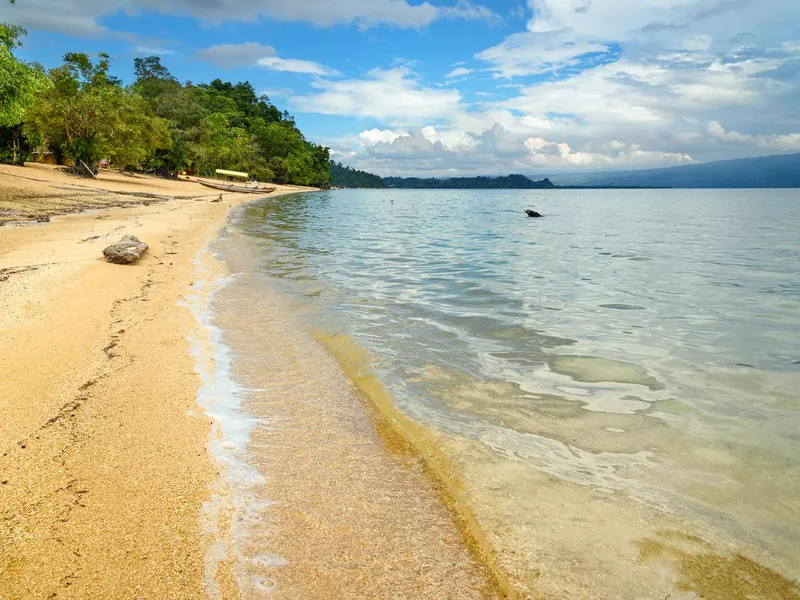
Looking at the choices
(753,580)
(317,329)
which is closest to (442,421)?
(753,580)

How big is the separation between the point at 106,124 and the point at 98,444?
4719cm

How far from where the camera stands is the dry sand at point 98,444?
99.5 inches

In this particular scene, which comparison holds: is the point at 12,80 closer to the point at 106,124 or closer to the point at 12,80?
the point at 12,80

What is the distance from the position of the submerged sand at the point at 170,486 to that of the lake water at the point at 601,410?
0.49m

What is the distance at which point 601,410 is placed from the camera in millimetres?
5273

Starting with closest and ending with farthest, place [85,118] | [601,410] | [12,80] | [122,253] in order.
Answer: [601,410], [122,253], [12,80], [85,118]

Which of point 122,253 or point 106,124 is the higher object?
point 106,124

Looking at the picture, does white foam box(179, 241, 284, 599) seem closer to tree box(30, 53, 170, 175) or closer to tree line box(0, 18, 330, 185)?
tree line box(0, 18, 330, 185)

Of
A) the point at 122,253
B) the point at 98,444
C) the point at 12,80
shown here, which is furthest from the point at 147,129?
the point at 98,444

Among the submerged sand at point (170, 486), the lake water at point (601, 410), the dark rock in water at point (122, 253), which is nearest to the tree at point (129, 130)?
the dark rock in water at point (122, 253)

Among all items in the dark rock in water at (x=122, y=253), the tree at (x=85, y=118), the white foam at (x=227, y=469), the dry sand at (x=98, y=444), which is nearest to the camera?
the dry sand at (x=98, y=444)

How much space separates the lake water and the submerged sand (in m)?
0.49

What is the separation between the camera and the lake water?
3.05 metres

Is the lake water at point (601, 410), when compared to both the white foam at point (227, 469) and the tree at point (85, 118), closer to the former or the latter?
the white foam at point (227, 469)
